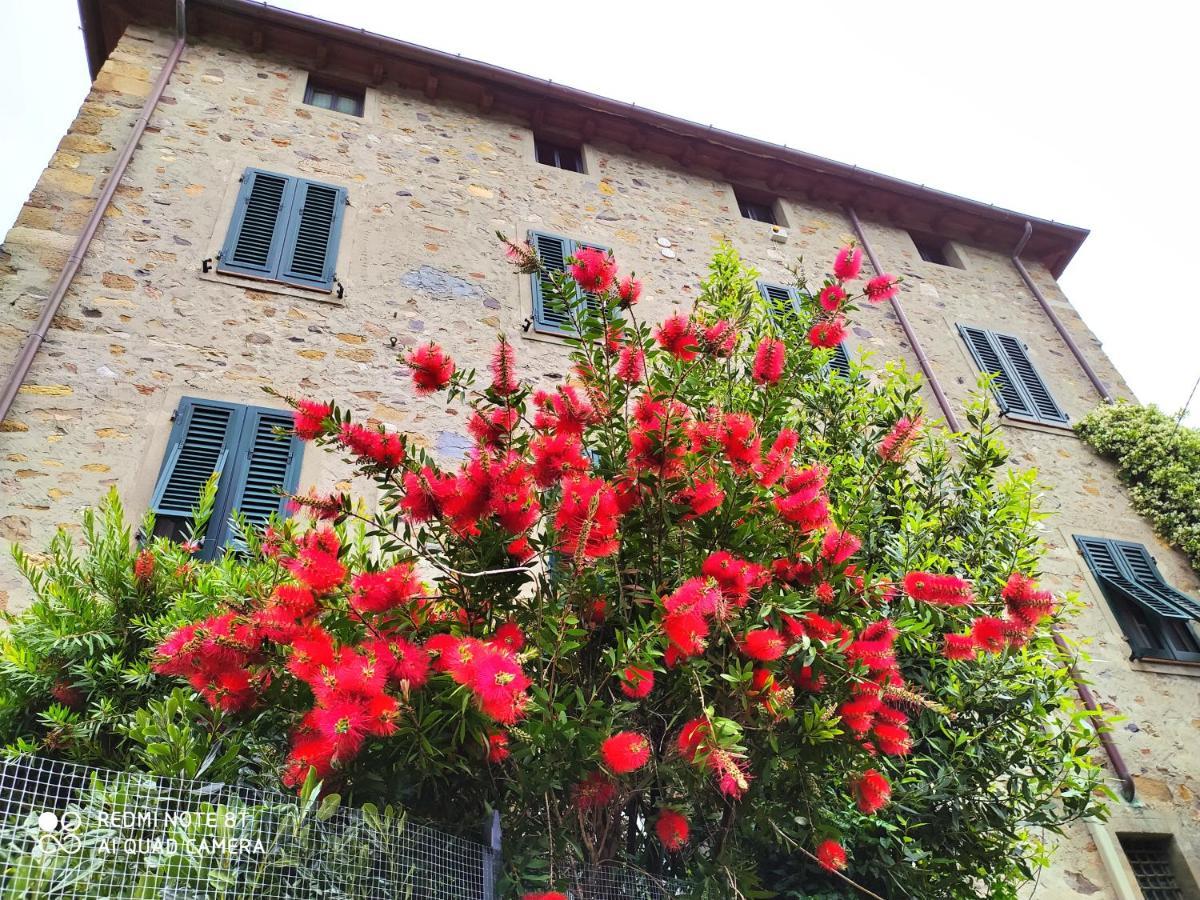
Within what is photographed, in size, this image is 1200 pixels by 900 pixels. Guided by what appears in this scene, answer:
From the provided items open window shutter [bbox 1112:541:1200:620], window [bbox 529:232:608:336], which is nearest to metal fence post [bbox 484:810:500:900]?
window [bbox 529:232:608:336]

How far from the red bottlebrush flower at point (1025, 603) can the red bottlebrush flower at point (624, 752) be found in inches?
44.8

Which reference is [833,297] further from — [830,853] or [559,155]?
[559,155]

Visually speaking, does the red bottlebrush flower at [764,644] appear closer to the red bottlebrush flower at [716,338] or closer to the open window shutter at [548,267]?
the red bottlebrush flower at [716,338]

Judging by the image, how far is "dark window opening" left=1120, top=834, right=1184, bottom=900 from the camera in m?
5.20

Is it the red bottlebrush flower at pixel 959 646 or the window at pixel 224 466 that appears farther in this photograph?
the window at pixel 224 466

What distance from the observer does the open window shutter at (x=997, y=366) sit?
7621 millimetres

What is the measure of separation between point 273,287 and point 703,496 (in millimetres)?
4215

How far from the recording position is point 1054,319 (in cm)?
887

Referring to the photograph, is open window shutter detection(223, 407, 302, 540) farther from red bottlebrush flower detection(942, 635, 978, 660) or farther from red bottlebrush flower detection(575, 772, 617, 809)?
red bottlebrush flower detection(942, 635, 978, 660)

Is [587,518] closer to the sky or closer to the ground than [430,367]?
closer to the ground

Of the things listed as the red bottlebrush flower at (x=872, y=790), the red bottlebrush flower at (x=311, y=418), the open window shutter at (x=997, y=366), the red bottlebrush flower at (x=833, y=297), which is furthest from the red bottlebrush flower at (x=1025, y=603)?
the open window shutter at (x=997, y=366)

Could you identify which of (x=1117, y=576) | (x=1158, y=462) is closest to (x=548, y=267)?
(x=1117, y=576)

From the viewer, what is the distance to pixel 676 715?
2.39 m

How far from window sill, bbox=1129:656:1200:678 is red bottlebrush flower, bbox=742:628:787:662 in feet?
17.9
